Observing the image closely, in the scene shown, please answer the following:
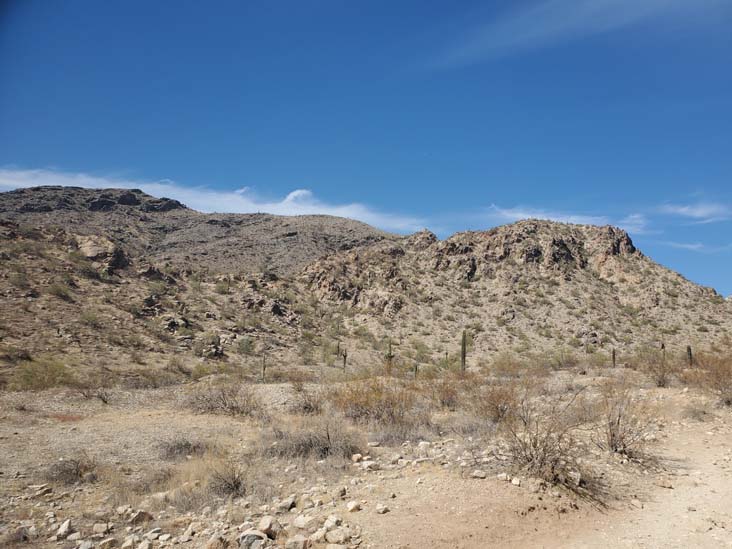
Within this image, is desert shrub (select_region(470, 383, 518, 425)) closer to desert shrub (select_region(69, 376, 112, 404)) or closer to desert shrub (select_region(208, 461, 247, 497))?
desert shrub (select_region(208, 461, 247, 497))

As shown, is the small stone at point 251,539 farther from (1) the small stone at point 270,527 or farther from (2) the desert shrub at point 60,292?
(2) the desert shrub at point 60,292

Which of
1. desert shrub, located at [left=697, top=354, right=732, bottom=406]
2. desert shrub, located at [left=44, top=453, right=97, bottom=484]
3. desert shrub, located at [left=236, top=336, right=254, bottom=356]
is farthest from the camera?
desert shrub, located at [left=236, top=336, right=254, bottom=356]

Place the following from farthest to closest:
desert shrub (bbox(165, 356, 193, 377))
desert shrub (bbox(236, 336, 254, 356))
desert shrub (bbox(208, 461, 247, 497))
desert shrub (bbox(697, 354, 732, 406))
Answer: desert shrub (bbox(236, 336, 254, 356)) → desert shrub (bbox(165, 356, 193, 377)) → desert shrub (bbox(697, 354, 732, 406)) → desert shrub (bbox(208, 461, 247, 497))

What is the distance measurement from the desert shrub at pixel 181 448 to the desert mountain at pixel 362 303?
15.6 m

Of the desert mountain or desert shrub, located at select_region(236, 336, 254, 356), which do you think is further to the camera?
desert shrub, located at select_region(236, 336, 254, 356)

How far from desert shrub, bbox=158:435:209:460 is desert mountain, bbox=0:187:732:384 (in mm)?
15606

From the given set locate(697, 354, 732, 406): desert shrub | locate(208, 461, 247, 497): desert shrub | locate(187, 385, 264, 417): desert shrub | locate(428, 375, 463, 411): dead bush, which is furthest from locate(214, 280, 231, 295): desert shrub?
locate(697, 354, 732, 406): desert shrub

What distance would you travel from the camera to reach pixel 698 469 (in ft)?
28.8

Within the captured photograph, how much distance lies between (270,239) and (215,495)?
70.2 m

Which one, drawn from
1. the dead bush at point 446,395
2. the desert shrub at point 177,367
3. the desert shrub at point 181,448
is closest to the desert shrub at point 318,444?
the desert shrub at point 181,448

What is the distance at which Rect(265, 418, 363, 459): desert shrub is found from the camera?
381 inches

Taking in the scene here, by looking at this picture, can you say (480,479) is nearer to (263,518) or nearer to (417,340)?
(263,518)

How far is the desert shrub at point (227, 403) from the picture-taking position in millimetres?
15414

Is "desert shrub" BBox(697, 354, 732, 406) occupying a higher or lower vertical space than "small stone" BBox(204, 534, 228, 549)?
higher
